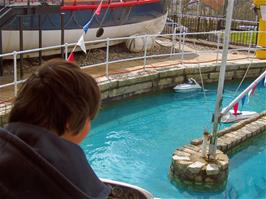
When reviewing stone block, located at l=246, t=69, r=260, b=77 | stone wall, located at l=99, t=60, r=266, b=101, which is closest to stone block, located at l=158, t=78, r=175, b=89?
stone wall, located at l=99, t=60, r=266, b=101

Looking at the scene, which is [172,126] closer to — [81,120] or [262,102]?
[262,102]

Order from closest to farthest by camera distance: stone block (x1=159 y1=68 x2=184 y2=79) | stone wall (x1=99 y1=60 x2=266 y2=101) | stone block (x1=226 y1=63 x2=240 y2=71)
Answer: stone wall (x1=99 y1=60 x2=266 y2=101), stone block (x1=159 y1=68 x2=184 y2=79), stone block (x1=226 y1=63 x2=240 y2=71)

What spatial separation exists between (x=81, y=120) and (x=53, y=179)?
0.17 metres

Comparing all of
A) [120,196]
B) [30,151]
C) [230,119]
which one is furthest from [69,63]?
[230,119]

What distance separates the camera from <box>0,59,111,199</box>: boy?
1.16 meters

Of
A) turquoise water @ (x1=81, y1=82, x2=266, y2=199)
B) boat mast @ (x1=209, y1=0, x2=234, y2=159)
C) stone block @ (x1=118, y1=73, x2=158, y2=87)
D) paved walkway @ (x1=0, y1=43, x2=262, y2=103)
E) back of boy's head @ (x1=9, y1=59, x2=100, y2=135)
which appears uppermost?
back of boy's head @ (x1=9, y1=59, x2=100, y2=135)

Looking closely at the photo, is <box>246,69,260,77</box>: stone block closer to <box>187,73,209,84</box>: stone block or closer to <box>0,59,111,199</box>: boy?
<box>187,73,209,84</box>: stone block

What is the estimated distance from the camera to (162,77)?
412 inches

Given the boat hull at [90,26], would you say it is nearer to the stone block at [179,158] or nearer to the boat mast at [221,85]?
the stone block at [179,158]

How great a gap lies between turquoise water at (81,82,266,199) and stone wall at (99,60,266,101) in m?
0.21

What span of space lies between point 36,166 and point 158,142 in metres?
6.38

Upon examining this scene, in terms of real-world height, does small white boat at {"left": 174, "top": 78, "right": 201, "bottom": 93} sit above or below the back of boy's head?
below

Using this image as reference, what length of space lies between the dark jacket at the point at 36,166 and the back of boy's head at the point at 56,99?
3 cm

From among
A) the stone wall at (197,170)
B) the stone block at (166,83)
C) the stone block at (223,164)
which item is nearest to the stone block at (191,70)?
the stone block at (166,83)
